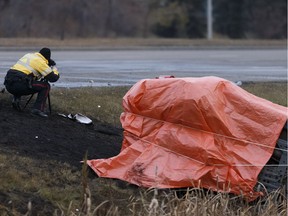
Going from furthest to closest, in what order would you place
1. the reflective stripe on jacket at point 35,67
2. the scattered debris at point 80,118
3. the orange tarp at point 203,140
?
1. the scattered debris at point 80,118
2. the reflective stripe on jacket at point 35,67
3. the orange tarp at point 203,140

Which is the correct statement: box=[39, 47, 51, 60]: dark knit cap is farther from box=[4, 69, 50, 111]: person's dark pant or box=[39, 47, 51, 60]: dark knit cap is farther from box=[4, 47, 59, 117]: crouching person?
box=[4, 69, 50, 111]: person's dark pant

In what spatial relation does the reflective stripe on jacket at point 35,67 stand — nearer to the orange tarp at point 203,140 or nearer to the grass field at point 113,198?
the orange tarp at point 203,140

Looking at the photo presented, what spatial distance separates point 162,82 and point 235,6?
39.7 meters

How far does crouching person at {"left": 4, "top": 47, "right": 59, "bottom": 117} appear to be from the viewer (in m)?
10.5

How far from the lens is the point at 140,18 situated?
4434 centimetres

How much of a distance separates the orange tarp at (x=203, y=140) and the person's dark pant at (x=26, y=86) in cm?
168

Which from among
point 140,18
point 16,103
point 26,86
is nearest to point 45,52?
point 26,86

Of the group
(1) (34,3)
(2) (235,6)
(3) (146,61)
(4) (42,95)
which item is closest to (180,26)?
(2) (235,6)

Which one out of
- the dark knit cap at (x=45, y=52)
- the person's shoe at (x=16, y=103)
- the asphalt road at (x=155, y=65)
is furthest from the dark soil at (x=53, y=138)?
the asphalt road at (x=155, y=65)

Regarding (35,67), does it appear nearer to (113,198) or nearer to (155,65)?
(113,198)

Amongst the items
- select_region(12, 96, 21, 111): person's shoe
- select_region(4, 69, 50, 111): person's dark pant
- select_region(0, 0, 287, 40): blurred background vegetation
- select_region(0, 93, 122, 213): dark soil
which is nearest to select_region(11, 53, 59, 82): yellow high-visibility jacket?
select_region(4, 69, 50, 111): person's dark pant

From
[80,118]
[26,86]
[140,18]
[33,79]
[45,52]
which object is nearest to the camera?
[26,86]

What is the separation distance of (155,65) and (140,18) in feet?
78.8

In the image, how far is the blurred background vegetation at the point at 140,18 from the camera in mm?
38094
